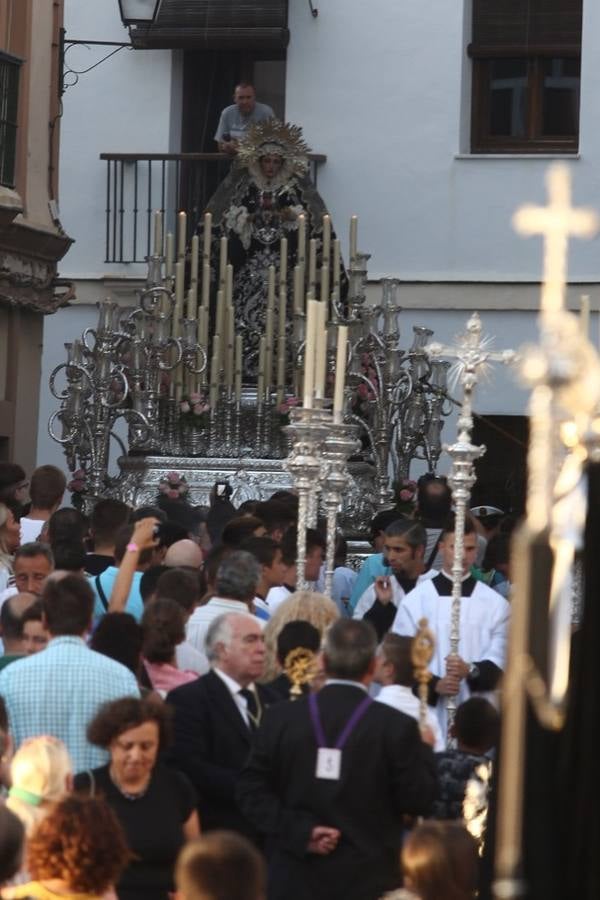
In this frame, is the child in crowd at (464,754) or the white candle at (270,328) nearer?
the child in crowd at (464,754)

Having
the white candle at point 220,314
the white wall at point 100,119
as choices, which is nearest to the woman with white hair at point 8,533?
the white candle at point 220,314

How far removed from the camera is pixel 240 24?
22656 millimetres

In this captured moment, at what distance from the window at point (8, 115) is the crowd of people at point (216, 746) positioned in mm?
8230

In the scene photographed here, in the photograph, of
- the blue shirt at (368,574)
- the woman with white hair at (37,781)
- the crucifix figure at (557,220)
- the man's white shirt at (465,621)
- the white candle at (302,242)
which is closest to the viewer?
the crucifix figure at (557,220)

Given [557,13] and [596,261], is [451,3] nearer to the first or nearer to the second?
[557,13]

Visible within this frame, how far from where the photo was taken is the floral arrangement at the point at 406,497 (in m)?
14.7

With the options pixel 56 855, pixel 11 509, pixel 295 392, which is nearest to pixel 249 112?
pixel 295 392

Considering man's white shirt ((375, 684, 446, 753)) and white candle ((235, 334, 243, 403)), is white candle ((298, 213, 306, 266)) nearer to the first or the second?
white candle ((235, 334, 243, 403))

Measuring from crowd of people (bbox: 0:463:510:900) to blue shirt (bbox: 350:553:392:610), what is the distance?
1743mm

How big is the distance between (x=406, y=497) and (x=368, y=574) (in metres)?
3.40

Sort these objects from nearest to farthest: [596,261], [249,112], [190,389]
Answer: [190,389] → [249,112] → [596,261]

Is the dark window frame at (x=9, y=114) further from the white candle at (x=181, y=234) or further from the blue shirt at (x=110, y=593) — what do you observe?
the blue shirt at (x=110, y=593)

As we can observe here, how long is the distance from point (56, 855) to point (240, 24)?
17.6 metres

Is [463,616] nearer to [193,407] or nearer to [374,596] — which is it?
[374,596]
